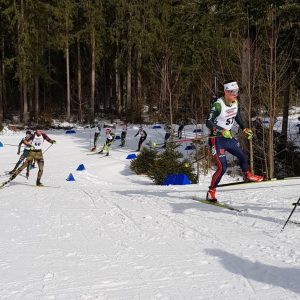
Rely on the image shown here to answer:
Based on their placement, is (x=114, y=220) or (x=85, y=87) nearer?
(x=114, y=220)

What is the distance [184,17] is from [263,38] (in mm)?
3499

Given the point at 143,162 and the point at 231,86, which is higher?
the point at 231,86

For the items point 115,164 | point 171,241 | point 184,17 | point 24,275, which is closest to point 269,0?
point 184,17

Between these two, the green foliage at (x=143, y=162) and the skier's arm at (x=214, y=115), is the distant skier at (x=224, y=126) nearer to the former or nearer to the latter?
the skier's arm at (x=214, y=115)

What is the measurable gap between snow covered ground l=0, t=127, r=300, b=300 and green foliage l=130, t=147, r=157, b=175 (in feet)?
33.1

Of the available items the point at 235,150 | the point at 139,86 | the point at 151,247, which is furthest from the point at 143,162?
the point at 139,86

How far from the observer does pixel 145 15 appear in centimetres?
3888

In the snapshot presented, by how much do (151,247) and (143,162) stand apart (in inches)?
585

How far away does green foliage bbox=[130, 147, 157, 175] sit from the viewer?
65.7ft

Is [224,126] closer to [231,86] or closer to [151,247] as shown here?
[231,86]

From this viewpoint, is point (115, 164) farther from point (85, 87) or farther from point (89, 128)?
point (85, 87)

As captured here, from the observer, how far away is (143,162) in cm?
2017

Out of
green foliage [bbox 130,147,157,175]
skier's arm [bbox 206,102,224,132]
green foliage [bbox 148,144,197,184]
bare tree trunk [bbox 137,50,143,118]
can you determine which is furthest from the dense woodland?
skier's arm [bbox 206,102,224,132]

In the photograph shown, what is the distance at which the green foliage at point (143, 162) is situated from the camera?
2002cm
